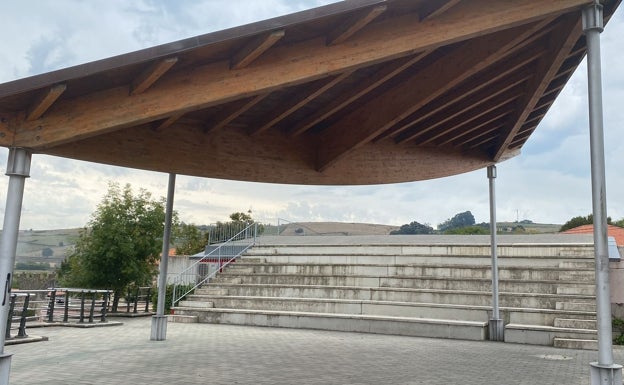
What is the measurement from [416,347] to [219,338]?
444cm

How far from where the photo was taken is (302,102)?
7.22 meters

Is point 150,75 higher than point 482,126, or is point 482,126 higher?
point 482,126

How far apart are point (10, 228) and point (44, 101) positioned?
1.41 meters

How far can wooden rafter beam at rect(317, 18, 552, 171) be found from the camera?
20.7 feet

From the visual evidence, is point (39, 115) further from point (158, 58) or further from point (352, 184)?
point (352, 184)

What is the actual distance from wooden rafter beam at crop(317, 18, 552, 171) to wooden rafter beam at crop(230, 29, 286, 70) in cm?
292

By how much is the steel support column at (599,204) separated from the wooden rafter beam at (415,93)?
72cm

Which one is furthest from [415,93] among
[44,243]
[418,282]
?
[44,243]

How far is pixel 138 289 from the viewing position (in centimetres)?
1833

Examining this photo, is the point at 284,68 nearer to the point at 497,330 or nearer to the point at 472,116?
the point at 472,116

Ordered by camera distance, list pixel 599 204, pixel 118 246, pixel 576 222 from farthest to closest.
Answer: pixel 576 222 < pixel 118 246 < pixel 599 204

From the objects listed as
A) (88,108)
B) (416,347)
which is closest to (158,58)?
(88,108)

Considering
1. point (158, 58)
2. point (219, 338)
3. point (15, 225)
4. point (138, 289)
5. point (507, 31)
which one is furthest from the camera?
point (138, 289)

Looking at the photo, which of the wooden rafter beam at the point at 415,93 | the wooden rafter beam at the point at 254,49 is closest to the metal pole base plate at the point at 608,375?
the wooden rafter beam at the point at 415,93
